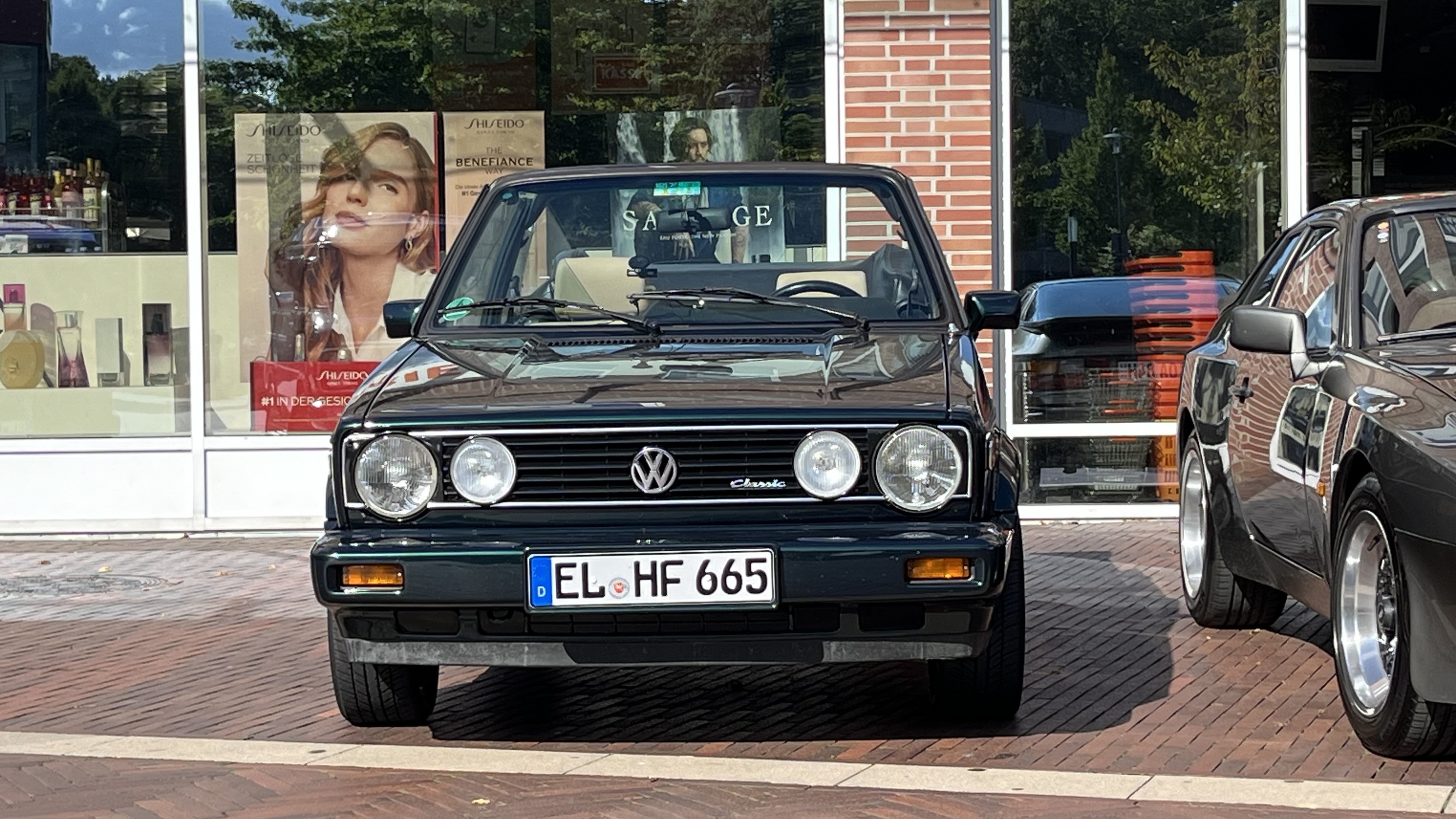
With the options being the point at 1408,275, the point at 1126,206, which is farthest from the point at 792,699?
the point at 1126,206

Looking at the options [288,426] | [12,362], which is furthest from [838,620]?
[12,362]

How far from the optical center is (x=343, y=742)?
560cm

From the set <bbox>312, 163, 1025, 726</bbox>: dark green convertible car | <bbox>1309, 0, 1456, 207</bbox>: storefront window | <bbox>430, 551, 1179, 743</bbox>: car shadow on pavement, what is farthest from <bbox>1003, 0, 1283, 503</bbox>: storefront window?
<bbox>312, 163, 1025, 726</bbox>: dark green convertible car

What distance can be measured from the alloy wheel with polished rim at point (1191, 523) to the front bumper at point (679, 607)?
2.49 metres

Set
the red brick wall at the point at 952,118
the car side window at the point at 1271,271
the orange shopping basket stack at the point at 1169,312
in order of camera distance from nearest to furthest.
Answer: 1. the car side window at the point at 1271,271
2. the red brick wall at the point at 952,118
3. the orange shopping basket stack at the point at 1169,312

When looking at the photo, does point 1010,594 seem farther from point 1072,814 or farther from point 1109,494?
point 1109,494

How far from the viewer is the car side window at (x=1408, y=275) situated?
5664 mm

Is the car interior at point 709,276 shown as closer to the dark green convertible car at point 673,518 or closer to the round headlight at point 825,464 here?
the dark green convertible car at point 673,518

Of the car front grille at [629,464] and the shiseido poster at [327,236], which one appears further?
the shiseido poster at [327,236]

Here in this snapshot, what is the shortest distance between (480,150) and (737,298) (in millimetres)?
5534

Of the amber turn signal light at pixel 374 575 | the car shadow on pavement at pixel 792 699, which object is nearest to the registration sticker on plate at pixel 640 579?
the amber turn signal light at pixel 374 575

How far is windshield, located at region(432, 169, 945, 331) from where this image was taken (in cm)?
602

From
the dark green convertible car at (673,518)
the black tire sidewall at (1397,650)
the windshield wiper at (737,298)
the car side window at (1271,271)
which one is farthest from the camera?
the car side window at (1271,271)

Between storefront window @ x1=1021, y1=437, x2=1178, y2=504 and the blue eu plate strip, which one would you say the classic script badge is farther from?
storefront window @ x1=1021, y1=437, x2=1178, y2=504
